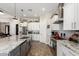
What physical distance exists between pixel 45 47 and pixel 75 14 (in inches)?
132

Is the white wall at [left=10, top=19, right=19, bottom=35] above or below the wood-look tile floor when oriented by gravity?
above

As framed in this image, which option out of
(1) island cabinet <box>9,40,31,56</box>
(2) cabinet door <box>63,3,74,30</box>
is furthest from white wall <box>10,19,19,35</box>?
(2) cabinet door <box>63,3,74,30</box>

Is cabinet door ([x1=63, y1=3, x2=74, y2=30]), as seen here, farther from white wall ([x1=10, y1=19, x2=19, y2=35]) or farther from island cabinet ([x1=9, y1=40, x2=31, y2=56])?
white wall ([x1=10, y1=19, x2=19, y2=35])

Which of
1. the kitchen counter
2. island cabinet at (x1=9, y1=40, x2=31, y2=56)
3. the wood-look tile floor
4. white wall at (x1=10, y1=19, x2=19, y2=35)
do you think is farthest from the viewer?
the wood-look tile floor

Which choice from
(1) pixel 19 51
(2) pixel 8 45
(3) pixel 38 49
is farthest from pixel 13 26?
(2) pixel 8 45

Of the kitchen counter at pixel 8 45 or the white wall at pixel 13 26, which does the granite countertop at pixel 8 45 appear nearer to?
the kitchen counter at pixel 8 45

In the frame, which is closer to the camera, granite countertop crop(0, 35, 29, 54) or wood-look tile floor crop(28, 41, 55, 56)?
granite countertop crop(0, 35, 29, 54)

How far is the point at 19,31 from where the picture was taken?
173 inches

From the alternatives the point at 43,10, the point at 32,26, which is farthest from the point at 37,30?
the point at 43,10

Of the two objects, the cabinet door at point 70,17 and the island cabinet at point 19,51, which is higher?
the cabinet door at point 70,17

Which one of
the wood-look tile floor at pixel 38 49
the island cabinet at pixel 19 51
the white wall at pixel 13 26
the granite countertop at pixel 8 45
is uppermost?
the white wall at pixel 13 26

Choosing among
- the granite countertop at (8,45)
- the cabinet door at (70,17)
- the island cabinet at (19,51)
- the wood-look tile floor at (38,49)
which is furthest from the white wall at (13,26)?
the cabinet door at (70,17)

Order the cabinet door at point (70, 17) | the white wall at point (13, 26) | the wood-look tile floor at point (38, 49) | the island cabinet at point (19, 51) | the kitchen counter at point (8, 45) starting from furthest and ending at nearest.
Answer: the wood-look tile floor at point (38, 49) < the white wall at point (13, 26) < the cabinet door at point (70, 17) < the island cabinet at point (19, 51) < the kitchen counter at point (8, 45)

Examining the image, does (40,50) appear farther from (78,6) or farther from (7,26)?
(78,6)
